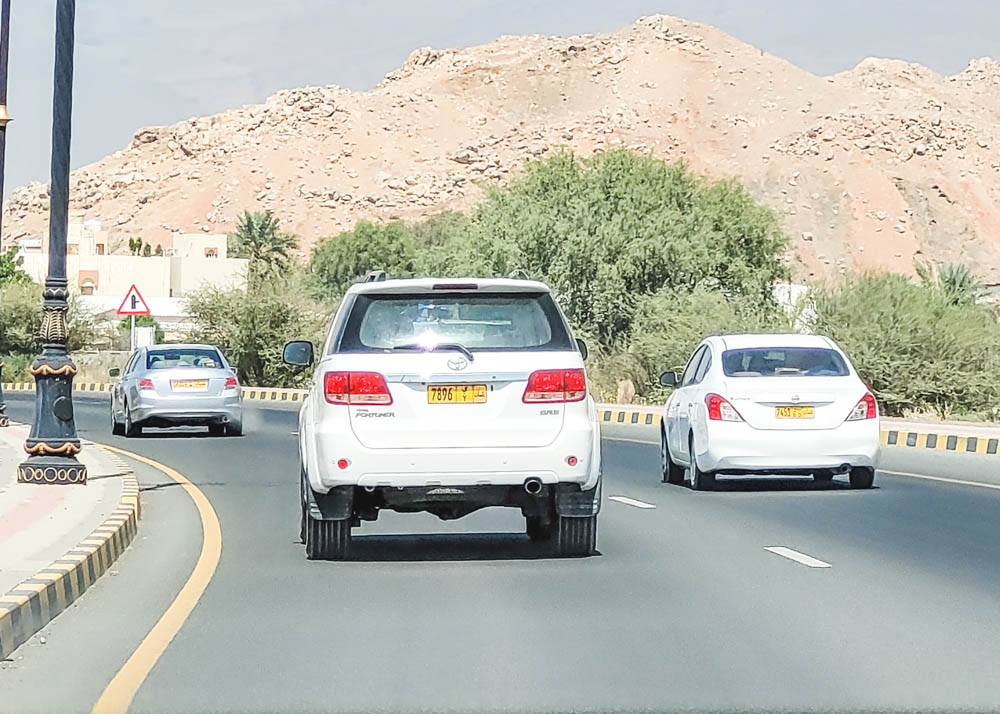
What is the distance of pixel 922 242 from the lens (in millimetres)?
137250

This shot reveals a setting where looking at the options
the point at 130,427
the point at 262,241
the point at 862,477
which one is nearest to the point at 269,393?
the point at 130,427

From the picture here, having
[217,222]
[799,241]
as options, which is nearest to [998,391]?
[799,241]

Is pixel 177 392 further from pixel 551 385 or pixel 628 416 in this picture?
pixel 551 385

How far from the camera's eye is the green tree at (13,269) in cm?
10156

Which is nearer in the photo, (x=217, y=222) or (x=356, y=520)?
(x=356, y=520)

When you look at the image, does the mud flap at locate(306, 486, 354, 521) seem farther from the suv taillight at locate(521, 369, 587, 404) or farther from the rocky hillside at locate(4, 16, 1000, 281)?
the rocky hillside at locate(4, 16, 1000, 281)

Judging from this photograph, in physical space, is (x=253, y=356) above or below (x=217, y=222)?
below

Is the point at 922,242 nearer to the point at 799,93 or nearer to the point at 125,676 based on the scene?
the point at 799,93

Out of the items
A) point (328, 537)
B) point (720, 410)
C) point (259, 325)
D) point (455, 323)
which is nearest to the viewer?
point (455, 323)

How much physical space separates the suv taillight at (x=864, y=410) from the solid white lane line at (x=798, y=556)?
5.35 m

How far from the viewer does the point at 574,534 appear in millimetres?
12039

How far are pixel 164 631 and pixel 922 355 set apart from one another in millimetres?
35995

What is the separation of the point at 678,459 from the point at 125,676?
504 inches

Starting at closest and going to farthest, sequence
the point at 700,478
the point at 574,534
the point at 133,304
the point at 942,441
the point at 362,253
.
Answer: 1. the point at 574,534
2. the point at 700,478
3. the point at 942,441
4. the point at 133,304
5. the point at 362,253
